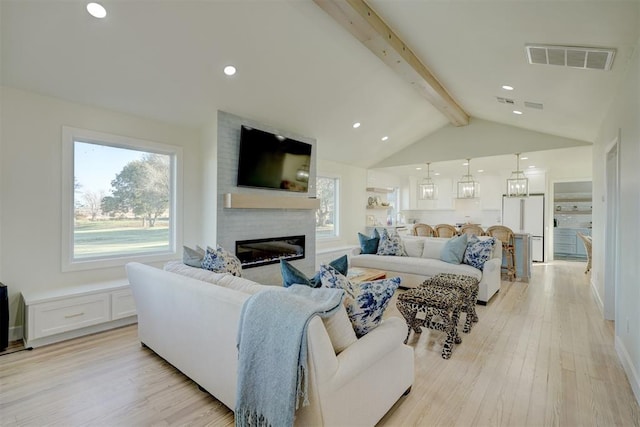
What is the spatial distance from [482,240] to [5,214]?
5752mm

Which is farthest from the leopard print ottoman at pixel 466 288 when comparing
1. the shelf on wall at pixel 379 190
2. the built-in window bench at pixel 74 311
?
the shelf on wall at pixel 379 190

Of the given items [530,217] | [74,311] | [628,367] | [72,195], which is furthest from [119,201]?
[530,217]

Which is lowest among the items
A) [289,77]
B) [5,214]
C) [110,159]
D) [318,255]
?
[318,255]

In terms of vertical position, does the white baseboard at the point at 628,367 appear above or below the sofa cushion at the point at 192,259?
below

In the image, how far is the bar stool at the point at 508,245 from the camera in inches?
217

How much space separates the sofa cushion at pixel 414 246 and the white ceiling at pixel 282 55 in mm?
2536

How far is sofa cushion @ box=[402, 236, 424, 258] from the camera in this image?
5.26 meters

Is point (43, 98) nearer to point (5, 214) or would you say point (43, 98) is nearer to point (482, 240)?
point (5, 214)

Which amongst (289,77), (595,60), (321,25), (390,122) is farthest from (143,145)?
(595,60)

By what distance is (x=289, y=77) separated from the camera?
4.03 metres

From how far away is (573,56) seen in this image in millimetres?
2557

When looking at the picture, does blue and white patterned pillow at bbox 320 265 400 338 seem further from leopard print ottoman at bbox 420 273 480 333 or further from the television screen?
the television screen

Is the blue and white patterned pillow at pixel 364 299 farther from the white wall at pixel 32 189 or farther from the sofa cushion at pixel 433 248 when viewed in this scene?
the sofa cushion at pixel 433 248

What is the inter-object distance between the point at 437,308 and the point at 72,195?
13.3ft
